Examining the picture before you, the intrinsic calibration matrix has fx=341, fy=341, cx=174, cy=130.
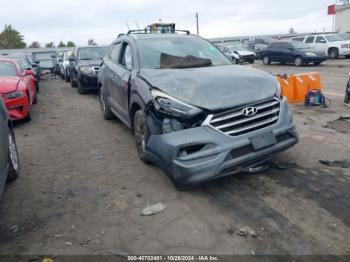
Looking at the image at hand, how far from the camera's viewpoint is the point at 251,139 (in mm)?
3791

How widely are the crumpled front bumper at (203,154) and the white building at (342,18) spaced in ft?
146

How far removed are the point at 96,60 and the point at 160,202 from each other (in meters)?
9.20

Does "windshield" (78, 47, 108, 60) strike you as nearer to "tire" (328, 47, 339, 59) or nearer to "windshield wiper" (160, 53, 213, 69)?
"windshield wiper" (160, 53, 213, 69)

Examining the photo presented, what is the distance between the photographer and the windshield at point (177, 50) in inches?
200

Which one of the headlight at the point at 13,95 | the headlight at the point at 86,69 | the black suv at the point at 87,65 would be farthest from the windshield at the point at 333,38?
the headlight at the point at 13,95

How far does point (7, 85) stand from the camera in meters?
7.46

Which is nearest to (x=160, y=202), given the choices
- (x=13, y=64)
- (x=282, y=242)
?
A: (x=282, y=242)

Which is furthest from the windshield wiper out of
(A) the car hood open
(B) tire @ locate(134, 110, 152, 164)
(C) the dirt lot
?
(A) the car hood open

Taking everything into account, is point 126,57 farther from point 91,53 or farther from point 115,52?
point 91,53

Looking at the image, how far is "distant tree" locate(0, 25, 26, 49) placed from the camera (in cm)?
6016

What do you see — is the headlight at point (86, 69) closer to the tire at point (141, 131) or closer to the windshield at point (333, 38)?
the tire at point (141, 131)

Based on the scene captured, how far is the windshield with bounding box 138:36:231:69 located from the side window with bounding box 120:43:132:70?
0.24m

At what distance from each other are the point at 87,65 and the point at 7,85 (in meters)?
4.20

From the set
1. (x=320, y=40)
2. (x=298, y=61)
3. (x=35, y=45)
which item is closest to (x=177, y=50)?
(x=298, y=61)
